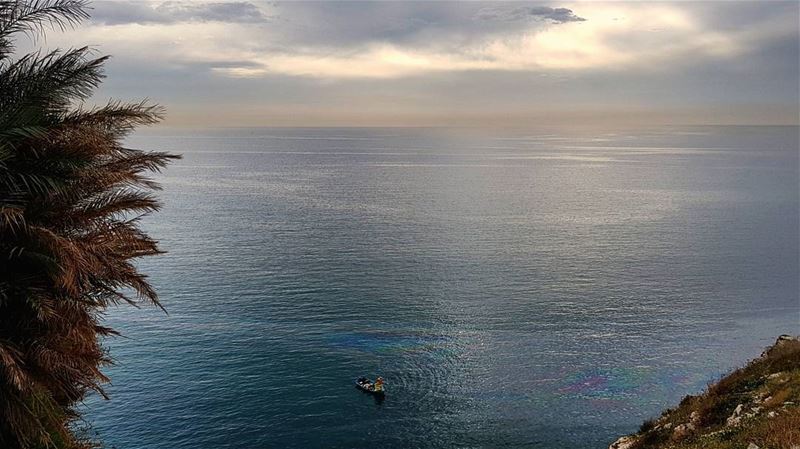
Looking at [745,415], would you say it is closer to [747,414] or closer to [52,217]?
[747,414]

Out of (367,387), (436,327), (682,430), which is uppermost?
(682,430)

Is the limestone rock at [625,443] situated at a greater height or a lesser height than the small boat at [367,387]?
greater

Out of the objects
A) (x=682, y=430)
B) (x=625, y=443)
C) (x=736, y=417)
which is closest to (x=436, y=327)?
(x=625, y=443)

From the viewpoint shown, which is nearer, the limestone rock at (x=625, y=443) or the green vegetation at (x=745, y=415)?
the green vegetation at (x=745, y=415)

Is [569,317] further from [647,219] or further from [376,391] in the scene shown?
[647,219]

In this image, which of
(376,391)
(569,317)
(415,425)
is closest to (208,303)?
(376,391)

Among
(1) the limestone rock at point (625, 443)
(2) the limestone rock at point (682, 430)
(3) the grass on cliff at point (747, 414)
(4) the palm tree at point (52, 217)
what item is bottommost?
(1) the limestone rock at point (625, 443)

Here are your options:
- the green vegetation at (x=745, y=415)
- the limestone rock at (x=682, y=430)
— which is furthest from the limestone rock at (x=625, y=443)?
the limestone rock at (x=682, y=430)

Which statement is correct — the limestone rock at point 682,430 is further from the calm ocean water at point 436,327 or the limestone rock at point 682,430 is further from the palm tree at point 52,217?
the calm ocean water at point 436,327
